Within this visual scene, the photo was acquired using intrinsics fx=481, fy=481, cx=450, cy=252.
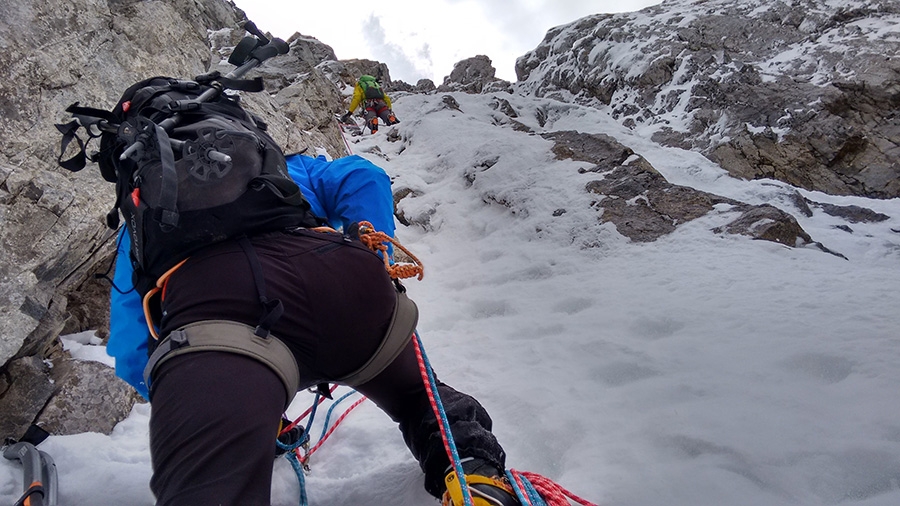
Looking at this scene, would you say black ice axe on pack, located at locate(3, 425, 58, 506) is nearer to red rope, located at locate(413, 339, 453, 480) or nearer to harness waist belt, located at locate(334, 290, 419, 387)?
harness waist belt, located at locate(334, 290, 419, 387)

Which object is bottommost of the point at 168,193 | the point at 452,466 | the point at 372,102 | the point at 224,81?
the point at 452,466

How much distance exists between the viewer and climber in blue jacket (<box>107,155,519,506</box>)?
3.74 feet

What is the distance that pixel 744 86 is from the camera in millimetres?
10961

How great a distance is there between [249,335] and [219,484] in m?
0.37

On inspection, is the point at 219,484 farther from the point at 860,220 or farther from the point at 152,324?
the point at 860,220

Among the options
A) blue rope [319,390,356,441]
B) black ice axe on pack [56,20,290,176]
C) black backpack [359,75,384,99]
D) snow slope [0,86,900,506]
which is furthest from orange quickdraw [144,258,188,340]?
black backpack [359,75,384,99]

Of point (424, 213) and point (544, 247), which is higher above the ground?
point (424, 213)

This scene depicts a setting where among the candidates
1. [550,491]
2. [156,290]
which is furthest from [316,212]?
[550,491]

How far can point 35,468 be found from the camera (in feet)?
6.44

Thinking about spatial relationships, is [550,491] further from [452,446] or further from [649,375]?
[649,375]

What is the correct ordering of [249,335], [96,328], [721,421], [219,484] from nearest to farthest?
[219,484] → [249,335] → [721,421] → [96,328]

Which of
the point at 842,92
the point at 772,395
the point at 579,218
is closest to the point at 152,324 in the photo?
the point at 772,395

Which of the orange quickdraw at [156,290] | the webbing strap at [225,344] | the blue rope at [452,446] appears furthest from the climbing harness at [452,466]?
the orange quickdraw at [156,290]

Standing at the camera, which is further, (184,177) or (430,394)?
(430,394)
